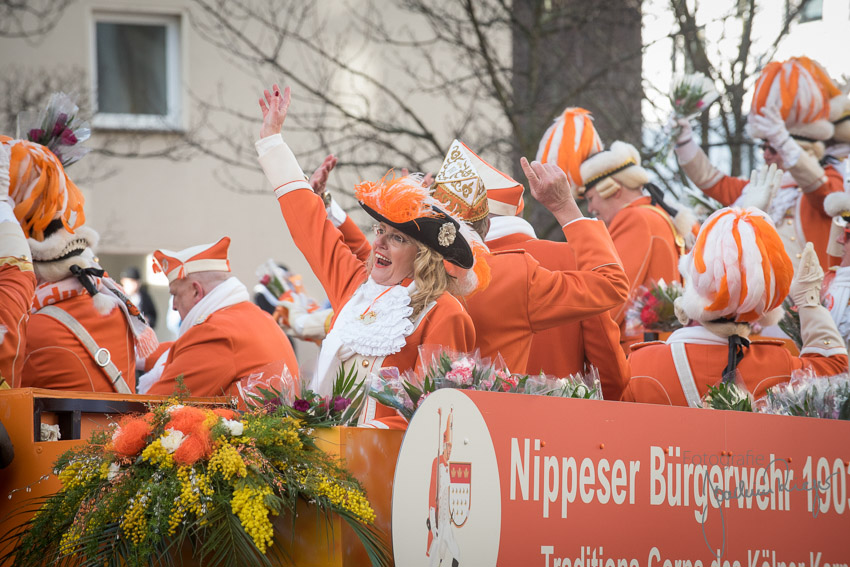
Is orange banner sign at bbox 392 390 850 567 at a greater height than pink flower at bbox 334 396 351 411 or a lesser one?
lesser

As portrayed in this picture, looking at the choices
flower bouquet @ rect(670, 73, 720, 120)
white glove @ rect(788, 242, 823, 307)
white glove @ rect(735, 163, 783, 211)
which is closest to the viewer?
white glove @ rect(788, 242, 823, 307)

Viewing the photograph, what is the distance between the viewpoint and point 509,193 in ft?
17.1

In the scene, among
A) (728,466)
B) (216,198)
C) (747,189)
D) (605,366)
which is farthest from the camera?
(216,198)

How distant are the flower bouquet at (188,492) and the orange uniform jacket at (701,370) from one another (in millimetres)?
1835

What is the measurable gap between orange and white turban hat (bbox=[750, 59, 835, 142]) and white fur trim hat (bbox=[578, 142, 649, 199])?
58.1 inches

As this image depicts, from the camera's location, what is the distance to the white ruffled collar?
421 cm

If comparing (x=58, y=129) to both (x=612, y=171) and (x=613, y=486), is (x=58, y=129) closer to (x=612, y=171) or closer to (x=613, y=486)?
(x=612, y=171)

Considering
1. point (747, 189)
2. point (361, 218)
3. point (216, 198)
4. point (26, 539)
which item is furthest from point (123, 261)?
point (26, 539)

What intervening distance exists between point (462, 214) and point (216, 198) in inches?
429

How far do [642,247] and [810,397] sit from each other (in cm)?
207

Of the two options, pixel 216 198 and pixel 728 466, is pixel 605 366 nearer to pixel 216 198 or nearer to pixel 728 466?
pixel 728 466

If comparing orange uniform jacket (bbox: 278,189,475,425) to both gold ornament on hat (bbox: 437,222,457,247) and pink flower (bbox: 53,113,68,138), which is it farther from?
pink flower (bbox: 53,113,68,138)

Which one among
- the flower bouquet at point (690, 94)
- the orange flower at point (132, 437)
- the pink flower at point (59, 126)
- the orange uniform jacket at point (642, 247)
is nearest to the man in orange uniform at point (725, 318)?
the orange uniform jacket at point (642, 247)

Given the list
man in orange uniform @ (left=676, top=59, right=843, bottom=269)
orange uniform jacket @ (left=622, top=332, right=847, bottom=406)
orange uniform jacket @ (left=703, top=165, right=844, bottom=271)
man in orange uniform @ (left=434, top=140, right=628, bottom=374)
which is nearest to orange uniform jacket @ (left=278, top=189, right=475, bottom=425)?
man in orange uniform @ (left=434, top=140, right=628, bottom=374)
